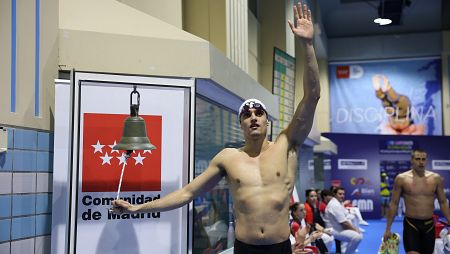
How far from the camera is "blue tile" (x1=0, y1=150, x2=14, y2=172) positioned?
299 cm

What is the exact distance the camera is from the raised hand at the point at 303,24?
116 inches

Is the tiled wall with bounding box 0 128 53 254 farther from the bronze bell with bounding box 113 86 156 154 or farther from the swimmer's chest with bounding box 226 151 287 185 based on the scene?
the swimmer's chest with bounding box 226 151 287 185

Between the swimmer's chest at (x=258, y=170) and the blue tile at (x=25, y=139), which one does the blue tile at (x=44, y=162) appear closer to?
the blue tile at (x=25, y=139)

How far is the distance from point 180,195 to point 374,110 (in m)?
16.0

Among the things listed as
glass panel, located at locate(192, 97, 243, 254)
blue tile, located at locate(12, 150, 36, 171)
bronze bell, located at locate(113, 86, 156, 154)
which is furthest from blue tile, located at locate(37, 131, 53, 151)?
glass panel, located at locate(192, 97, 243, 254)

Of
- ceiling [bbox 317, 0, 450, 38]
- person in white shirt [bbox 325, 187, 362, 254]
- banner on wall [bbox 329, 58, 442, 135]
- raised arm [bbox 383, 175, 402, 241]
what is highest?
ceiling [bbox 317, 0, 450, 38]

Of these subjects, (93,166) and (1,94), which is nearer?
(1,94)

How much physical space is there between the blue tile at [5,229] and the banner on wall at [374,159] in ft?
48.7

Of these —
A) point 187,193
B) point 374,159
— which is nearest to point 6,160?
point 187,193

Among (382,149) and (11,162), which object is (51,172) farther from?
(382,149)

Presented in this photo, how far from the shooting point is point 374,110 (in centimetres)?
1811

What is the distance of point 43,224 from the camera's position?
3.51 m

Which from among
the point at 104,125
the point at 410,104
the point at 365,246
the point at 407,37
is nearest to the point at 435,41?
the point at 407,37

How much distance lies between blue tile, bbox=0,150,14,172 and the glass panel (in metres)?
1.71
